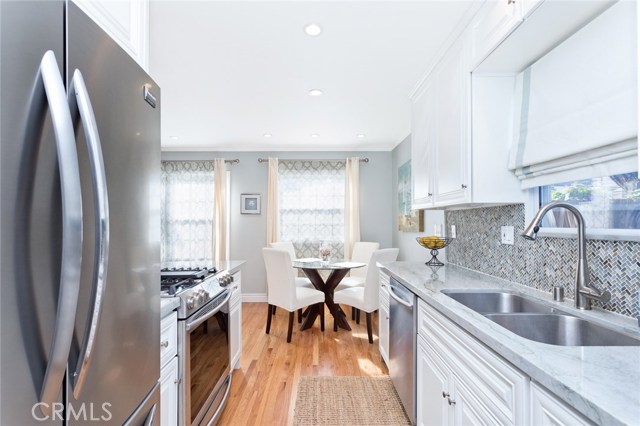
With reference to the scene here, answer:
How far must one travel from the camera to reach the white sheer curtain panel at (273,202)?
4.93m

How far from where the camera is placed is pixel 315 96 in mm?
2951

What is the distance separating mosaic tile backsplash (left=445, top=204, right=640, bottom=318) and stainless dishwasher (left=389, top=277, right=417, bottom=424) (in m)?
0.61

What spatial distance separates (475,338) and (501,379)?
176 millimetres

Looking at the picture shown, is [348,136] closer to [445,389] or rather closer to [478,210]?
[478,210]

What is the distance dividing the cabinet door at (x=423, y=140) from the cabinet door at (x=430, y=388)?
1.09 metres

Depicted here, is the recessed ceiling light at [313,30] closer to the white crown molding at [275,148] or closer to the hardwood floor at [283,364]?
the hardwood floor at [283,364]

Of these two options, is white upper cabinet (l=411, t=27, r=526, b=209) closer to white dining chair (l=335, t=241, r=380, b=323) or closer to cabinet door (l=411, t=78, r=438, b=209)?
cabinet door (l=411, t=78, r=438, b=209)

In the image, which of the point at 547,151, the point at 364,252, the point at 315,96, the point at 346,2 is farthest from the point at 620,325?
the point at 364,252

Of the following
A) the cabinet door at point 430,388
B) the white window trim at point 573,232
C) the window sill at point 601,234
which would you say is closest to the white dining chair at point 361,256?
the cabinet door at point 430,388

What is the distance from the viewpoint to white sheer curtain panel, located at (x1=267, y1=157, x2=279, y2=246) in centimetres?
493

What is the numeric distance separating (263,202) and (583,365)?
4594mm

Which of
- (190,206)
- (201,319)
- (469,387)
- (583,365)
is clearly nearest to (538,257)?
(469,387)

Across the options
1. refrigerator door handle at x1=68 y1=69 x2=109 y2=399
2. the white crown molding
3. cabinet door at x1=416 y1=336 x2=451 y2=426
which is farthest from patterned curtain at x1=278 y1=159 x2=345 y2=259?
refrigerator door handle at x1=68 y1=69 x2=109 y2=399

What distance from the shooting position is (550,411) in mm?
747
